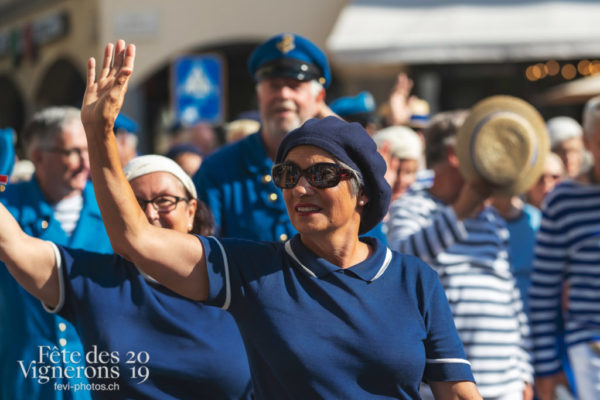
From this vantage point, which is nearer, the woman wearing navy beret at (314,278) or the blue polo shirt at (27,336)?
the woman wearing navy beret at (314,278)

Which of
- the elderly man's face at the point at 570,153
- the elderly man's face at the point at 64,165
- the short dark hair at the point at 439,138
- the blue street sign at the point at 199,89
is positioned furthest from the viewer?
the blue street sign at the point at 199,89

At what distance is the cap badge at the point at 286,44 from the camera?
4.68 meters

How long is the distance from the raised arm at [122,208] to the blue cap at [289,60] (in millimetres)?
1920

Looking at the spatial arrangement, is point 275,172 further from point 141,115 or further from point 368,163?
point 141,115

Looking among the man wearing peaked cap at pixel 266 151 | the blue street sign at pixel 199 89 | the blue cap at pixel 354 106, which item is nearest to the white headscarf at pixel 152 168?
the man wearing peaked cap at pixel 266 151

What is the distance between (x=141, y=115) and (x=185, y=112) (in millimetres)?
7608

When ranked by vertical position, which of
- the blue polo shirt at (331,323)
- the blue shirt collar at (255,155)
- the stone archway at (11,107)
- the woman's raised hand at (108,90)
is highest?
the stone archway at (11,107)

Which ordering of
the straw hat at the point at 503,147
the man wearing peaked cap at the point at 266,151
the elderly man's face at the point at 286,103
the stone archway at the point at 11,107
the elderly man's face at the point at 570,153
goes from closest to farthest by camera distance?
the straw hat at the point at 503,147, the man wearing peaked cap at the point at 266,151, the elderly man's face at the point at 286,103, the elderly man's face at the point at 570,153, the stone archway at the point at 11,107

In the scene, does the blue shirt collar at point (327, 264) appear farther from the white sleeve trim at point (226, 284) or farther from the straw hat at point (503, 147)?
the straw hat at point (503, 147)

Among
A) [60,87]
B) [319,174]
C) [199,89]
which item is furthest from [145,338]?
[60,87]

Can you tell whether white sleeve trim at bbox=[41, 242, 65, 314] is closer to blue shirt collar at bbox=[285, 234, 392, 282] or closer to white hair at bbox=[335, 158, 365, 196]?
blue shirt collar at bbox=[285, 234, 392, 282]

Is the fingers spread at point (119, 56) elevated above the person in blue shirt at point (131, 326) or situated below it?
above

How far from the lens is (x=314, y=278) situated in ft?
9.29

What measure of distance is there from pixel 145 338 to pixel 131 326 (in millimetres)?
65
